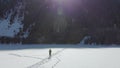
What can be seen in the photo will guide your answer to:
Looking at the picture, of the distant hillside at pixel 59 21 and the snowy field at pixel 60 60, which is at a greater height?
the distant hillside at pixel 59 21

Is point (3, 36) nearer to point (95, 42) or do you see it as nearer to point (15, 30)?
point (15, 30)

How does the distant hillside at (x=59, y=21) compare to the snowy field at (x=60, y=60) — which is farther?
the distant hillside at (x=59, y=21)

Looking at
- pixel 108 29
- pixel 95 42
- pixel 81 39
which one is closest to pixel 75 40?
pixel 81 39

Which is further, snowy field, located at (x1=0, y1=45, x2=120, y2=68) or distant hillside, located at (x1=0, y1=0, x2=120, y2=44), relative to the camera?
distant hillside, located at (x1=0, y1=0, x2=120, y2=44)

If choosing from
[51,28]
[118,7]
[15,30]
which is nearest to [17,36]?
[15,30]

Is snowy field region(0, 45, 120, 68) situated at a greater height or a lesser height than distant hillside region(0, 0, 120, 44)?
lesser

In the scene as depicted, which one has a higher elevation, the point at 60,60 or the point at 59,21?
the point at 59,21

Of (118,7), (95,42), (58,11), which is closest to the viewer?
(95,42)

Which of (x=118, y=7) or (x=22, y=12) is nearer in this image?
(x=118, y=7)

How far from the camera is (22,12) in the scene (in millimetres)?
96062

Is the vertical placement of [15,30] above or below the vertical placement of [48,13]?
below

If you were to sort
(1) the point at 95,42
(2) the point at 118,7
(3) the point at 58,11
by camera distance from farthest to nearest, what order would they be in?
(3) the point at 58,11
(2) the point at 118,7
(1) the point at 95,42

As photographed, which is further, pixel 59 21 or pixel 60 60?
pixel 59 21

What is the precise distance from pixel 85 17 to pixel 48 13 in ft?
49.1
